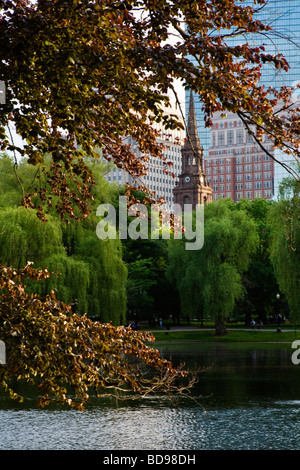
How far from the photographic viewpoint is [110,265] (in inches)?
1438

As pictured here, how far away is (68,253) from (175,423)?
23838mm

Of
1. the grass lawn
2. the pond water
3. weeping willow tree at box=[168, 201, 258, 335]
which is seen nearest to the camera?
the pond water

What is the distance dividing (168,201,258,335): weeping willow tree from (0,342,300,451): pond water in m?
21.4

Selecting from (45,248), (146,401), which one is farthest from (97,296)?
(146,401)

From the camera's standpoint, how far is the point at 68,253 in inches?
1515

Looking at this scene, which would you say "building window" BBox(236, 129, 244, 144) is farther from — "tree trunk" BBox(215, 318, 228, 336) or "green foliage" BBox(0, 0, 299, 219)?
"green foliage" BBox(0, 0, 299, 219)

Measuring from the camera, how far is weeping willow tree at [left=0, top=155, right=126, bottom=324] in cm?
3117

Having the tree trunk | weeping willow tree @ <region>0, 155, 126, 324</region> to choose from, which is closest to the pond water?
weeping willow tree @ <region>0, 155, 126, 324</region>

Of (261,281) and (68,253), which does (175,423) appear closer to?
(68,253)

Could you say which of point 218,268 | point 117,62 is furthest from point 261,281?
point 117,62

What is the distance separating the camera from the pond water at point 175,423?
13242 millimetres

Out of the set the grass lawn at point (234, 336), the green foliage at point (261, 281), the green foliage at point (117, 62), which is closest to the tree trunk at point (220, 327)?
the grass lawn at point (234, 336)

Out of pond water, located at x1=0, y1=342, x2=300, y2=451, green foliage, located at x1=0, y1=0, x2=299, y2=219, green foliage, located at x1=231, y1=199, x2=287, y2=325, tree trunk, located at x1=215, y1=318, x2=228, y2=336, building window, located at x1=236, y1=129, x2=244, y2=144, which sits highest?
building window, located at x1=236, y1=129, x2=244, y2=144
